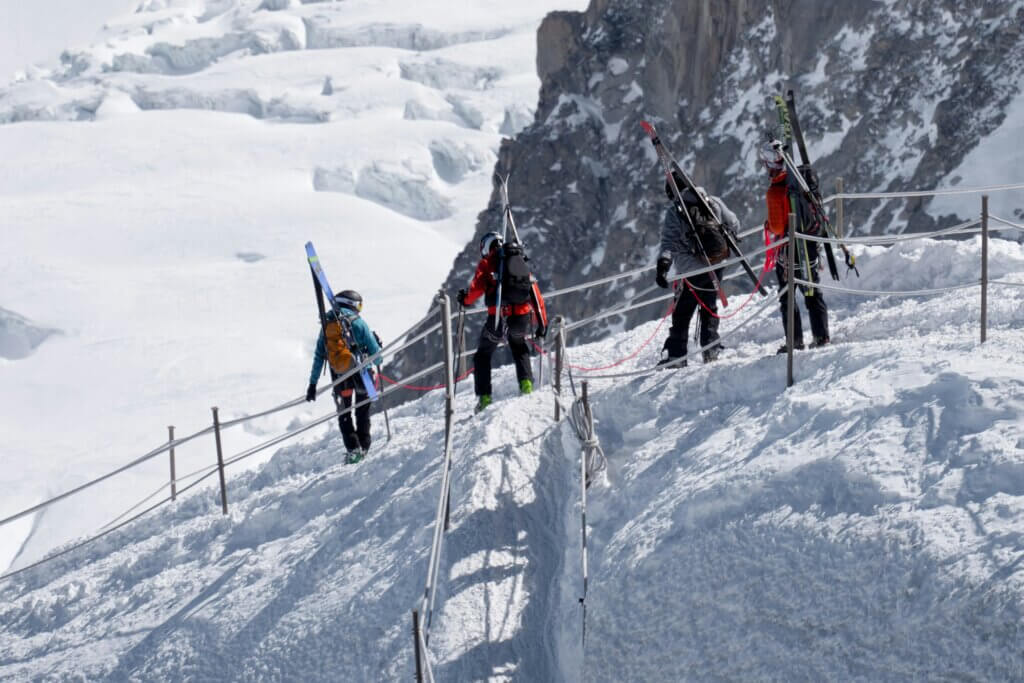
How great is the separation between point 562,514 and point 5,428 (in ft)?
231

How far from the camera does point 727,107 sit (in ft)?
161

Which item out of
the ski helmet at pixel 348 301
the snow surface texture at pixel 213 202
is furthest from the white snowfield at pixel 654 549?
the snow surface texture at pixel 213 202

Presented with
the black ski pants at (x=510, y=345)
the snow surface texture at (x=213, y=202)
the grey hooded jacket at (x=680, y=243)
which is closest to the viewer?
the grey hooded jacket at (x=680, y=243)

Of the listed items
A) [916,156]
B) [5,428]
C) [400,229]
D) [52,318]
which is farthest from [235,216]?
[916,156]

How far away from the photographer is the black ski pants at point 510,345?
29.2 ft

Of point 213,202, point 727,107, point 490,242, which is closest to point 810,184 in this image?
point 490,242

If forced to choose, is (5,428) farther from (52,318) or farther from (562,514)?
(562,514)

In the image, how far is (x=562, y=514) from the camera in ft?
23.7

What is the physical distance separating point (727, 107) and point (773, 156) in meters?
42.0

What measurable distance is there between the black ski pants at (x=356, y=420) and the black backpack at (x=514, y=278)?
1.51 metres

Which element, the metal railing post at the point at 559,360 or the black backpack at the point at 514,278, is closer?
the metal railing post at the point at 559,360

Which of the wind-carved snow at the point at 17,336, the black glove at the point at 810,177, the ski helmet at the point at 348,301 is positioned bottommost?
the wind-carved snow at the point at 17,336

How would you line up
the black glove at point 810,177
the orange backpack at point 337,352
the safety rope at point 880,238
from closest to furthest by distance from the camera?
1. the safety rope at point 880,238
2. the black glove at point 810,177
3. the orange backpack at point 337,352

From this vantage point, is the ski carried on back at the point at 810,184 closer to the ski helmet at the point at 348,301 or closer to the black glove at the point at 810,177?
the black glove at the point at 810,177
